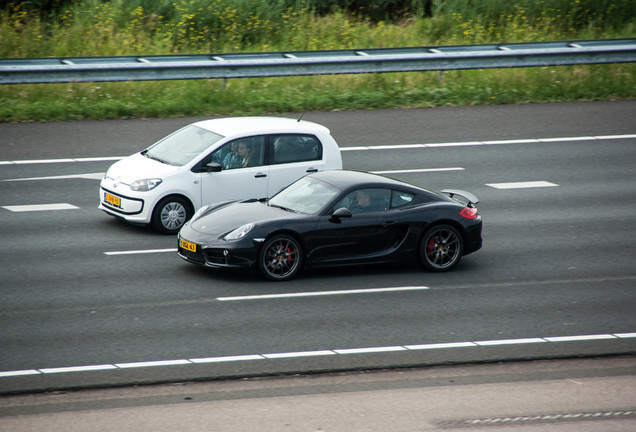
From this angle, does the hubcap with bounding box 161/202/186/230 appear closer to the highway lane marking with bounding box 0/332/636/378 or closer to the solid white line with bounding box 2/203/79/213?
the solid white line with bounding box 2/203/79/213

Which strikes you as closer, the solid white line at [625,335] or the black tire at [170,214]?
the solid white line at [625,335]

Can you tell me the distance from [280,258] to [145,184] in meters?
2.99

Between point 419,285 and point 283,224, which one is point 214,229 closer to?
point 283,224

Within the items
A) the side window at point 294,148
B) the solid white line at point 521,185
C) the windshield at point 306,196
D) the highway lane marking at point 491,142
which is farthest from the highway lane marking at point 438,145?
the windshield at point 306,196

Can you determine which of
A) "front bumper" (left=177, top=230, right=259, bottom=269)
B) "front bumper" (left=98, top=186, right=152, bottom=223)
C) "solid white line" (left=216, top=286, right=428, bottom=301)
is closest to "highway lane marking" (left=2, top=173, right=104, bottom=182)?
"front bumper" (left=98, top=186, right=152, bottom=223)

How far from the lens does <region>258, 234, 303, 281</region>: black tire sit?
12.2 m

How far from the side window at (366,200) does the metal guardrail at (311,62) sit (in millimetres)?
9468

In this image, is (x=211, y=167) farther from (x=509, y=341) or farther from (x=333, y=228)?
(x=509, y=341)

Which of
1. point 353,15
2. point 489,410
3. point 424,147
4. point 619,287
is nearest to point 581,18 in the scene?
point 353,15

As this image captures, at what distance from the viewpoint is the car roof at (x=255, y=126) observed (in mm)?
14898

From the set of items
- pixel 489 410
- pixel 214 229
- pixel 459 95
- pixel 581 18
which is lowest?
pixel 489 410

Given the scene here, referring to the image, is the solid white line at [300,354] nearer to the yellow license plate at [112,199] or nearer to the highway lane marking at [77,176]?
the yellow license plate at [112,199]

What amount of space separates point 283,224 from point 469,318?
2.74 metres

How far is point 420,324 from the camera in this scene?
1092 cm
